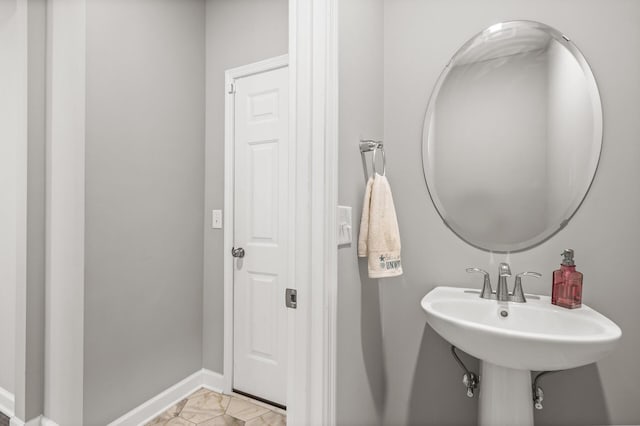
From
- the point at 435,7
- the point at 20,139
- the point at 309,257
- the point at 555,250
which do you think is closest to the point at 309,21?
the point at 309,257

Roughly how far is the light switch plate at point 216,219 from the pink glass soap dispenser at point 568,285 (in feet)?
5.53

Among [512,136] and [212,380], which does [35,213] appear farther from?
[512,136]

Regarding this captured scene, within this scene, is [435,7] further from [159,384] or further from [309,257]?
[159,384]

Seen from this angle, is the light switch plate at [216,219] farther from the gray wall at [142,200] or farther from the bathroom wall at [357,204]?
the bathroom wall at [357,204]

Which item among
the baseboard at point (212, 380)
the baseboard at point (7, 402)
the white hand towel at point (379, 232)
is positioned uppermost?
the white hand towel at point (379, 232)

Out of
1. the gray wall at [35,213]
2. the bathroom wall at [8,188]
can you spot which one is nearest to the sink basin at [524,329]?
the gray wall at [35,213]

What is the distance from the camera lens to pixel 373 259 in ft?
3.75

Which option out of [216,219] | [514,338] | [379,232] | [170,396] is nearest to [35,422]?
[170,396]

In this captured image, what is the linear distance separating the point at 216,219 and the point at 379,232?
117cm

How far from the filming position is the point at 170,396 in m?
1.78

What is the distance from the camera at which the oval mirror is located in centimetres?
120

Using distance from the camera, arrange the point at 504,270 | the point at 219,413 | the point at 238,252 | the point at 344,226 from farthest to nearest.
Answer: the point at 238,252 < the point at 219,413 < the point at 504,270 < the point at 344,226

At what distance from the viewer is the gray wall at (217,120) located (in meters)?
1.87

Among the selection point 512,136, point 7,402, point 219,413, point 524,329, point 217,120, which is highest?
point 217,120
